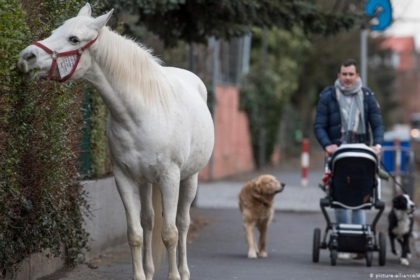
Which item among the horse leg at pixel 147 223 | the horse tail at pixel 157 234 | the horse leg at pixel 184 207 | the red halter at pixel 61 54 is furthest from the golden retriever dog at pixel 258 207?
the red halter at pixel 61 54

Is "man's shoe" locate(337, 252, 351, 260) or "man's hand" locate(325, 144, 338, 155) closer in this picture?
"man's hand" locate(325, 144, 338, 155)

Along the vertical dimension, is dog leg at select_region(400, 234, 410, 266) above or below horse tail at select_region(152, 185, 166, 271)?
below

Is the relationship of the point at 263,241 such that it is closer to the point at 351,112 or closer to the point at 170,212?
the point at 351,112

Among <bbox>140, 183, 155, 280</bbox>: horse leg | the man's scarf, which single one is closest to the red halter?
<bbox>140, 183, 155, 280</bbox>: horse leg

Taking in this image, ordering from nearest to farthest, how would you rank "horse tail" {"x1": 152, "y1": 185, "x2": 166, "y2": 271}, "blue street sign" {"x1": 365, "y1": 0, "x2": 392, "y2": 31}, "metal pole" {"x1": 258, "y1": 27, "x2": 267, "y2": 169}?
"horse tail" {"x1": 152, "y1": 185, "x2": 166, "y2": 271} → "blue street sign" {"x1": 365, "y1": 0, "x2": 392, "y2": 31} → "metal pole" {"x1": 258, "y1": 27, "x2": 267, "y2": 169}

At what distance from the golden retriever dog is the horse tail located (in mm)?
2649

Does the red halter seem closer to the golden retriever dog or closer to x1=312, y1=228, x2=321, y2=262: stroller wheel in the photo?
x1=312, y1=228, x2=321, y2=262: stroller wheel

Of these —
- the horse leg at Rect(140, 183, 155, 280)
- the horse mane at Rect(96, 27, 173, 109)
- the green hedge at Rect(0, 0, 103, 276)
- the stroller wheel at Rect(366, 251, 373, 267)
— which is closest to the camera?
the green hedge at Rect(0, 0, 103, 276)

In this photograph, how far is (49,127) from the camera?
7617mm

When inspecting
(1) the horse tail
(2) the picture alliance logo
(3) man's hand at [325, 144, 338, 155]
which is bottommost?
(2) the picture alliance logo

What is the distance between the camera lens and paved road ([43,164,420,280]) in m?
9.39

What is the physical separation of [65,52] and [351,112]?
4.60m

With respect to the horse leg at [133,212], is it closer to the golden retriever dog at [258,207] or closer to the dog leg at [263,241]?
the golden retriever dog at [258,207]

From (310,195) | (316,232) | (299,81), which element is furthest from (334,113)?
(299,81)
